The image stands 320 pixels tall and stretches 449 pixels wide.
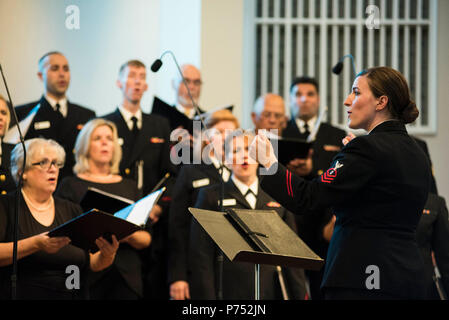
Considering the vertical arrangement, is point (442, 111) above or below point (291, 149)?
above

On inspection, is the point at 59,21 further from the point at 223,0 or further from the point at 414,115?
the point at 414,115

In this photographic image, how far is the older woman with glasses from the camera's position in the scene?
3.11 metres

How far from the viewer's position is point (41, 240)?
305 centimetres

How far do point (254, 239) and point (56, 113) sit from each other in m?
2.42

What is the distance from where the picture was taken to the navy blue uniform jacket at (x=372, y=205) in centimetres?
241

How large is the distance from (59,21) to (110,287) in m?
3.06

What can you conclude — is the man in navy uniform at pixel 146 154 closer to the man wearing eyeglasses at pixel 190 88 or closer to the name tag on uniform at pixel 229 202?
the man wearing eyeglasses at pixel 190 88

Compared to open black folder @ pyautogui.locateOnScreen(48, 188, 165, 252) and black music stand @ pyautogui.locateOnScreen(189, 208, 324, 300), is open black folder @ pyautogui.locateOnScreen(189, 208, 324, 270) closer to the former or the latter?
black music stand @ pyautogui.locateOnScreen(189, 208, 324, 300)

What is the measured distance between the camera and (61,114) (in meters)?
4.44

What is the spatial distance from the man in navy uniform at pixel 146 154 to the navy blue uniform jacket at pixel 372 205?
1711 millimetres

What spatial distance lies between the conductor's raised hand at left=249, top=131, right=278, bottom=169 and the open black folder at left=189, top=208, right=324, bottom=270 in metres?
0.22

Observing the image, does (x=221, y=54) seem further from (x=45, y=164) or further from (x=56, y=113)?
(x=45, y=164)

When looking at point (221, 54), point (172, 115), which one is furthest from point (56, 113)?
point (221, 54)

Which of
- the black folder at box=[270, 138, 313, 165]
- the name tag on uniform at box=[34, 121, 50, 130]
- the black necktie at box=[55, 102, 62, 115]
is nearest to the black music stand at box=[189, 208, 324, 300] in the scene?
the black folder at box=[270, 138, 313, 165]
